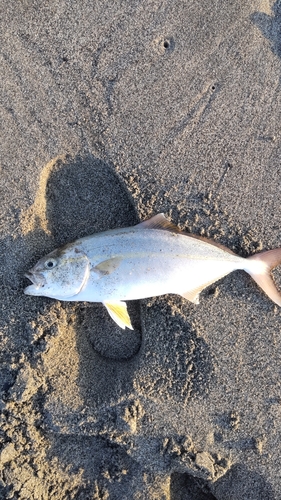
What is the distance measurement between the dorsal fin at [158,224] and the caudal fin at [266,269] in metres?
0.60

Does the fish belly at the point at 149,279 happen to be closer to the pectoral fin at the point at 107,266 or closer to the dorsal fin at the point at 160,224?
the pectoral fin at the point at 107,266

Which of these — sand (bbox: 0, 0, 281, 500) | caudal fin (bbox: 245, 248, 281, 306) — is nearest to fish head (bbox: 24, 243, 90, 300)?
sand (bbox: 0, 0, 281, 500)

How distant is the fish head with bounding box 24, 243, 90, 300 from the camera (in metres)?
2.50

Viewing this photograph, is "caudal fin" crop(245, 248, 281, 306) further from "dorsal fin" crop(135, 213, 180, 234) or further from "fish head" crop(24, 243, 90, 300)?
"fish head" crop(24, 243, 90, 300)

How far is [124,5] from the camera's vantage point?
9.02 feet

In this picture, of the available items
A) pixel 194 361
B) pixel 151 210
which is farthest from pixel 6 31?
pixel 194 361

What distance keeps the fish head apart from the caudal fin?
1159 mm

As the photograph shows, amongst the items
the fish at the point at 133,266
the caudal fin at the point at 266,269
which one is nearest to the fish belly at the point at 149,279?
the fish at the point at 133,266

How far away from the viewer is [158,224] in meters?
2.57

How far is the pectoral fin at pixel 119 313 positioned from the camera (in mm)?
2551

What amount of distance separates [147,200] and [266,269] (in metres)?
0.98

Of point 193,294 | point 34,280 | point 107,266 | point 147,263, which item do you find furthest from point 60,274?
point 193,294

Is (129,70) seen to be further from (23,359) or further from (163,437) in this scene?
(163,437)

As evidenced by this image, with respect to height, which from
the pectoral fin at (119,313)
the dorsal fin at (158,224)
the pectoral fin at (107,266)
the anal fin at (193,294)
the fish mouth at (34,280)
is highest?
the dorsal fin at (158,224)
